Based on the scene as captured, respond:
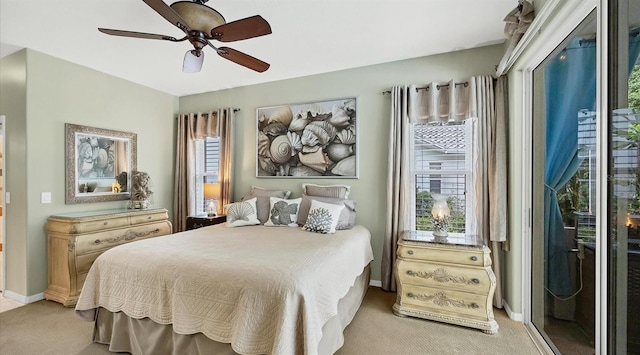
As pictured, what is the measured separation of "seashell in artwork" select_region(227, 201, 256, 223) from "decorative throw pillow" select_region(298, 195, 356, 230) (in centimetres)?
61

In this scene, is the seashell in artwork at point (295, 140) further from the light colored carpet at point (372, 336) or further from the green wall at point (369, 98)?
the light colored carpet at point (372, 336)

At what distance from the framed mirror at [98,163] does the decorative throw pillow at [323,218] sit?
2.80 metres

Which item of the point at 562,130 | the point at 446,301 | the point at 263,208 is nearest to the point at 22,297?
→ the point at 263,208

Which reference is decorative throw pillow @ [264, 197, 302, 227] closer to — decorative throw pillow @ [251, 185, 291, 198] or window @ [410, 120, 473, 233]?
decorative throw pillow @ [251, 185, 291, 198]

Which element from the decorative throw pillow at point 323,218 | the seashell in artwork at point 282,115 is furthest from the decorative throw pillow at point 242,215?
the seashell in artwork at point 282,115

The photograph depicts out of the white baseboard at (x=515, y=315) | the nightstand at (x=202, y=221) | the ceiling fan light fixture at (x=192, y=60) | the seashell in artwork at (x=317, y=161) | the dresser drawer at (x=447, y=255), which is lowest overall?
the white baseboard at (x=515, y=315)

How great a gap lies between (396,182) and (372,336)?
1.62 meters

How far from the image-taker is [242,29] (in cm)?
182

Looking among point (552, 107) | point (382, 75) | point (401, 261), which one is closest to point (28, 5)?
point (382, 75)

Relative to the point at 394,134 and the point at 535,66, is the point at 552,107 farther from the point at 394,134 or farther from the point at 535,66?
the point at 394,134

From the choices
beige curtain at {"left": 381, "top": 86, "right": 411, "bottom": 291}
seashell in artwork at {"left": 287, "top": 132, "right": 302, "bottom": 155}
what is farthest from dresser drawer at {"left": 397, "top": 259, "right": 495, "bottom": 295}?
seashell in artwork at {"left": 287, "top": 132, "right": 302, "bottom": 155}

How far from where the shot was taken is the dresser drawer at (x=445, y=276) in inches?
95.0

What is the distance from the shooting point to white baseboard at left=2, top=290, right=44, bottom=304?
2977 millimetres

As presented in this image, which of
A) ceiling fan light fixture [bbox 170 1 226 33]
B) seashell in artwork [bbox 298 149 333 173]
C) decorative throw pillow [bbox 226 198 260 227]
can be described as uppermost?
ceiling fan light fixture [bbox 170 1 226 33]
